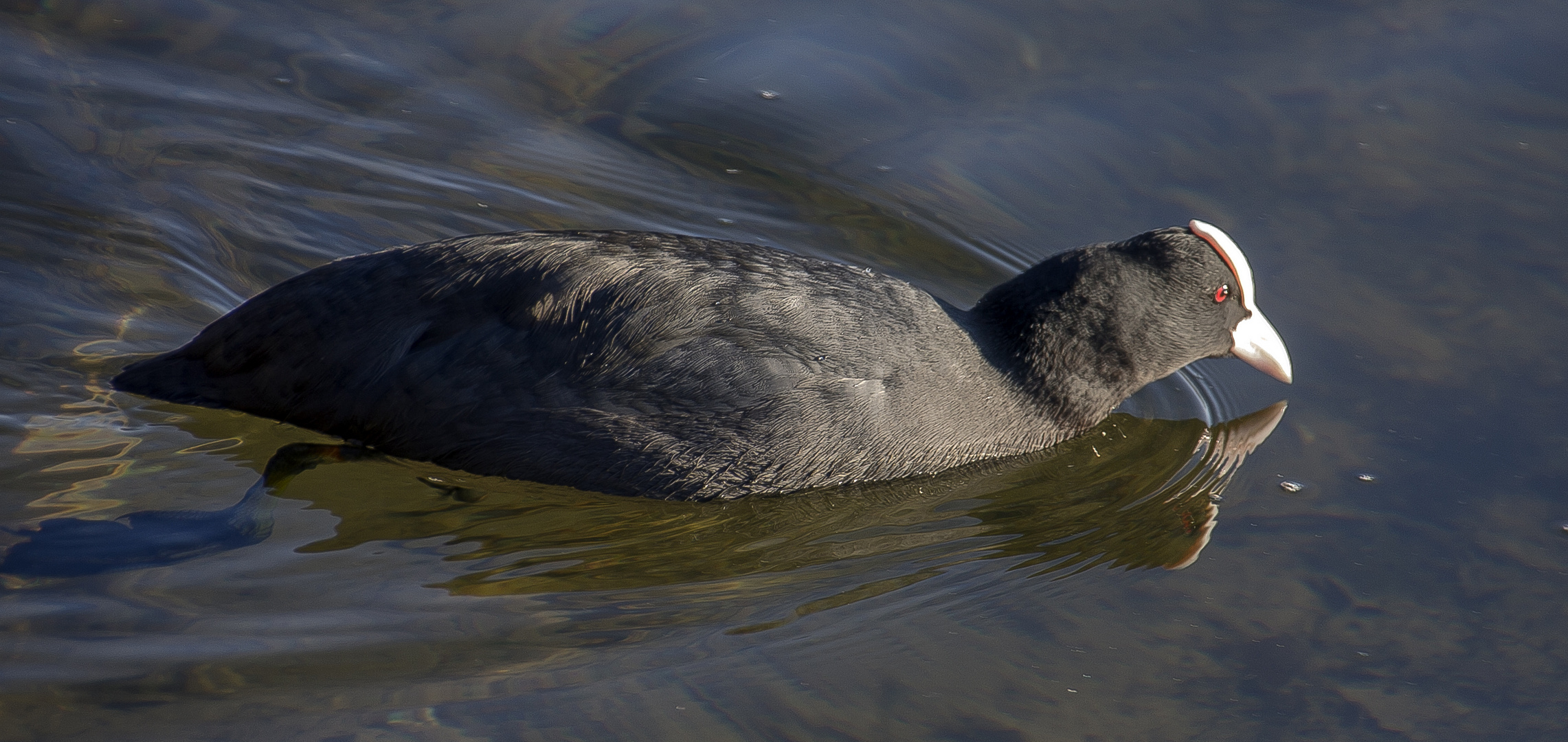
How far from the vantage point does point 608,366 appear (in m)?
3.42

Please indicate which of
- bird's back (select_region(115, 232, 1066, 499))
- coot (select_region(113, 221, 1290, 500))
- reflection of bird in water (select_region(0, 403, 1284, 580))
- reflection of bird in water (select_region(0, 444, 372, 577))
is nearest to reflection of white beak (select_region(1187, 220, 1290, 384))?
reflection of bird in water (select_region(0, 403, 1284, 580))

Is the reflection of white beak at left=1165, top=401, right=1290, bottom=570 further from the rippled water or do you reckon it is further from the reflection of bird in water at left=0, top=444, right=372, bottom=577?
the reflection of bird in water at left=0, top=444, right=372, bottom=577

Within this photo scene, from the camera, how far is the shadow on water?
3.32 m

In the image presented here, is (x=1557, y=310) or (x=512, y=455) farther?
(x=1557, y=310)

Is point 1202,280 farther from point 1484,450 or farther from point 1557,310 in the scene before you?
point 1557,310

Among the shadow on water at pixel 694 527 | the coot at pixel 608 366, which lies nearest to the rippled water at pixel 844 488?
the shadow on water at pixel 694 527

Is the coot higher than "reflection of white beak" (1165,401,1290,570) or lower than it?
higher

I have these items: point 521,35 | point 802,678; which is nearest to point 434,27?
point 521,35

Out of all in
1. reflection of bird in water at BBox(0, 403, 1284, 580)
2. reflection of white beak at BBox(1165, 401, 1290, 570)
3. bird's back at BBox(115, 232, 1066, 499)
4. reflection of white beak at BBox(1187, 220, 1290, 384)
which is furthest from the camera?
reflection of white beak at BBox(1187, 220, 1290, 384)

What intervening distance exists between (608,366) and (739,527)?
0.56 metres

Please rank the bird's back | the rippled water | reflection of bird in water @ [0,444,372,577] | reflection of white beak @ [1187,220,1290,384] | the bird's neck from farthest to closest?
reflection of white beak @ [1187,220,1290,384]
the bird's neck
the bird's back
reflection of bird in water @ [0,444,372,577]
the rippled water

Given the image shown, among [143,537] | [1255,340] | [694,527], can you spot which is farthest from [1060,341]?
[143,537]

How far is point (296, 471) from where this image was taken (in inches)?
143

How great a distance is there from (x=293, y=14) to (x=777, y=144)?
7.10ft
